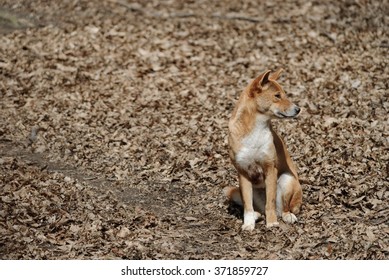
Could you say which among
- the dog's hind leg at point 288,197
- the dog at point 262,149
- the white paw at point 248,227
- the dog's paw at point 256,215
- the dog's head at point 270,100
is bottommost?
the dog's paw at point 256,215

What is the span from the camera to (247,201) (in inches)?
297

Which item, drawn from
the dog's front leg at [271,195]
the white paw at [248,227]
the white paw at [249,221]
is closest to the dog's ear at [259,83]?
the dog's front leg at [271,195]

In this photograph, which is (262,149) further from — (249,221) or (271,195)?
(249,221)

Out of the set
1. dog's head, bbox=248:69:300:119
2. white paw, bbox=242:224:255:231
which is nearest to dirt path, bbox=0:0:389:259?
white paw, bbox=242:224:255:231

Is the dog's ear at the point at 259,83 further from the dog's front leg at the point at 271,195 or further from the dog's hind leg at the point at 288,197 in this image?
the dog's hind leg at the point at 288,197

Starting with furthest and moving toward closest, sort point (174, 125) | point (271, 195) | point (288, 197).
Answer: point (174, 125)
point (288, 197)
point (271, 195)

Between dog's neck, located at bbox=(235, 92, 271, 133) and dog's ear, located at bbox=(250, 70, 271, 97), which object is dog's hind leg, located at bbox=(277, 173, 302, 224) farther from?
dog's ear, located at bbox=(250, 70, 271, 97)

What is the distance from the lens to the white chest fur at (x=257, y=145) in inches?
288

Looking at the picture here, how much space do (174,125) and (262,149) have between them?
3283mm

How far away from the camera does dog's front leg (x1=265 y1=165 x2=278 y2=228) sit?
737 cm

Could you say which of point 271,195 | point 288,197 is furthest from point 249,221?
point 288,197

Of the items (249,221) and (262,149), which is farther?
(249,221)

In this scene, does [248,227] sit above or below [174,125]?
above

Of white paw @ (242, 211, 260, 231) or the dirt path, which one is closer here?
the dirt path
